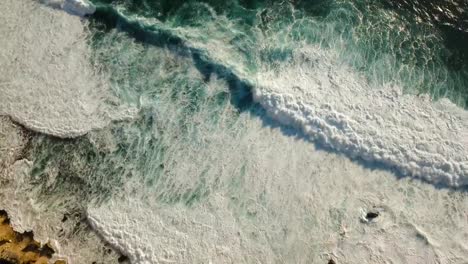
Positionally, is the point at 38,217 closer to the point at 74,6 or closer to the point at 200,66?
the point at 200,66

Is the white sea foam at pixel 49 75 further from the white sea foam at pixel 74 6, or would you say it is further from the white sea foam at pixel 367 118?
the white sea foam at pixel 367 118

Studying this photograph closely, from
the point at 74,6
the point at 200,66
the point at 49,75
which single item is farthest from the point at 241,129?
the point at 74,6

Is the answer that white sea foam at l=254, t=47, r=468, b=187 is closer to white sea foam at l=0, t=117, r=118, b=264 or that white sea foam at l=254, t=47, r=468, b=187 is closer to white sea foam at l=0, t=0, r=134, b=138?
white sea foam at l=0, t=0, r=134, b=138

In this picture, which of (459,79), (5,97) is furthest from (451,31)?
(5,97)

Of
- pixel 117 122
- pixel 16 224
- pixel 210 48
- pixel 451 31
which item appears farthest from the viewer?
pixel 451 31

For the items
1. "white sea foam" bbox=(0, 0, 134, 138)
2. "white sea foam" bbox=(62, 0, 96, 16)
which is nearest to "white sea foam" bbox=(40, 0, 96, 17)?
"white sea foam" bbox=(62, 0, 96, 16)

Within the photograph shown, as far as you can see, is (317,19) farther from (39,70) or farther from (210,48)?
(39,70)

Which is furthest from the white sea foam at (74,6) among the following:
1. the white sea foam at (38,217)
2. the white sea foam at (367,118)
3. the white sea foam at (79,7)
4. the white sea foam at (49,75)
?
the white sea foam at (367,118)
